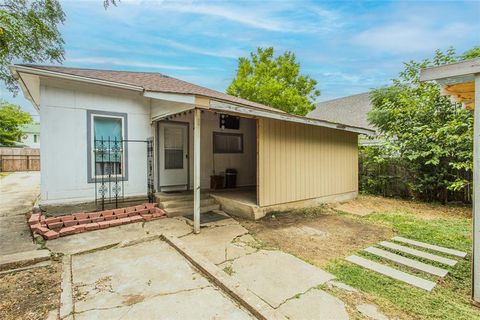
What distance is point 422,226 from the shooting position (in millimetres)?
5145

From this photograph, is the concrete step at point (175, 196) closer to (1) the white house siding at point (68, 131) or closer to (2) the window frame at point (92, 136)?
(2) the window frame at point (92, 136)

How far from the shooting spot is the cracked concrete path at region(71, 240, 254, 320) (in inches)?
88.9

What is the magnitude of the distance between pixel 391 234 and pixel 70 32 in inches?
375

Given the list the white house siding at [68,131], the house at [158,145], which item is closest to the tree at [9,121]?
the house at [158,145]

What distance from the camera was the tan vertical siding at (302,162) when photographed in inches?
224

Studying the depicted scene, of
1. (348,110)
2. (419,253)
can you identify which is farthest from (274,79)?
(419,253)

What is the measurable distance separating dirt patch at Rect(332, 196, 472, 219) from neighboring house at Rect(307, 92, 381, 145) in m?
8.45

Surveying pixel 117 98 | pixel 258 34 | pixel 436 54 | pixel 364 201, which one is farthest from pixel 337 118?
pixel 117 98

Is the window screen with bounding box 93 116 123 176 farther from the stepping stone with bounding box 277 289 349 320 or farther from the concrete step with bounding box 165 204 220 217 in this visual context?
the stepping stone with bounding box 277 289 349 320

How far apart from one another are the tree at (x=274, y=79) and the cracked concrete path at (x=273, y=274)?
42.7 feet

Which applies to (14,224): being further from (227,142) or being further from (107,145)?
(227,142)

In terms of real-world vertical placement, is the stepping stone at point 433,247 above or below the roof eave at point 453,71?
below

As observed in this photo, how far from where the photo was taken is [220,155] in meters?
8.05

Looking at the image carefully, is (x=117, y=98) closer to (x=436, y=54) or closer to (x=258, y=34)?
(x=436, y=54)
